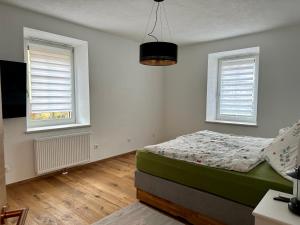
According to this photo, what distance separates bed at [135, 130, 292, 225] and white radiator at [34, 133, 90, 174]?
1530mm

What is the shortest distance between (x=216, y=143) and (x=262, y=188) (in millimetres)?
1158

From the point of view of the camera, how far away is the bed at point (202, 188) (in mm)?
1741

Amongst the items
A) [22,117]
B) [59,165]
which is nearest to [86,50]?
[22,117]

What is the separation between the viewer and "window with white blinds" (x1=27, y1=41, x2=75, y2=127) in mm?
3373

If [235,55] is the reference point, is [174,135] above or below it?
below

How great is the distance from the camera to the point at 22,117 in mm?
3061

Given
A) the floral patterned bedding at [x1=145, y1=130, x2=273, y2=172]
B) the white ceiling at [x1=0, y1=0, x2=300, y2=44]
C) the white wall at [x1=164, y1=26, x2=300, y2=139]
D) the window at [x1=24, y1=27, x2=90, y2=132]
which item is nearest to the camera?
the floral patterned bedding at [x1=145, y1=130, x2=273, y2=172]

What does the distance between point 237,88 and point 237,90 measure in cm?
4

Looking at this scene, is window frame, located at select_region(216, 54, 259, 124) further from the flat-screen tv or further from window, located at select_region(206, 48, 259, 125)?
the flat-screen tv

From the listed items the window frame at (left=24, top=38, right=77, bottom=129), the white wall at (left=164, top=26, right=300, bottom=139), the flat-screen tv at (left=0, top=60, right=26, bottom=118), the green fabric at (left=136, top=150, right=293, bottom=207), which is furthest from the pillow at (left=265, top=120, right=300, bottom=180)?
the window frame at (left=24, top=38, right=77, bottom=129)

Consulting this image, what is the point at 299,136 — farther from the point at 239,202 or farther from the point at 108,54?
the point at 108,54

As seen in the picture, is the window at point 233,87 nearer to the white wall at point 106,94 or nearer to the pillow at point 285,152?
the white wall at point 106,94

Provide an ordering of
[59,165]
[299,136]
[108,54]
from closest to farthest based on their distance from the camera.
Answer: [299,136] → [59,165] → [108,54]

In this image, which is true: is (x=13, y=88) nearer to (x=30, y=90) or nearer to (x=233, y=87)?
(x=30, y=90)
